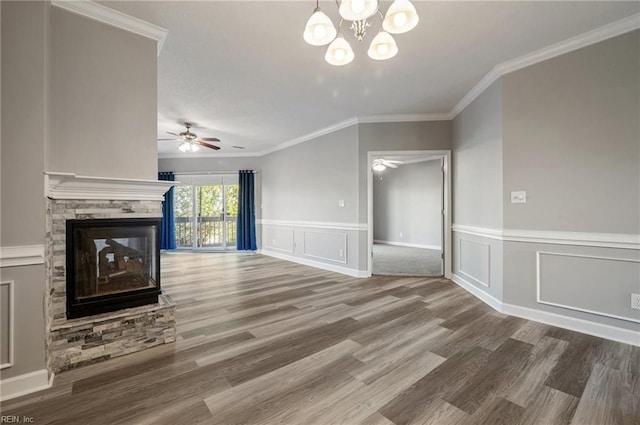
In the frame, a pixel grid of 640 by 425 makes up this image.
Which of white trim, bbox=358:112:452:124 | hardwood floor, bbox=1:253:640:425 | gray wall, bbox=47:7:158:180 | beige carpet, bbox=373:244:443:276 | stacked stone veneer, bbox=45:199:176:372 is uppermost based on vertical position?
white trim, bbox=358:112:452:124

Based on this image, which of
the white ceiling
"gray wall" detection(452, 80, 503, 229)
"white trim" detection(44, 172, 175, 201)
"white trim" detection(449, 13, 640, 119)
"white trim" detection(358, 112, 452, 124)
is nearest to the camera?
"white trim" detection(44, 172, 175, 201)

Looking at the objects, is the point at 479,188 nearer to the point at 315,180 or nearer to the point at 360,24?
the point at 360,24

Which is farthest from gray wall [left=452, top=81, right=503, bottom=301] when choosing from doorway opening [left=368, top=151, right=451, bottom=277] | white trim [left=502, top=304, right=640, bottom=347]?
doorway opening [left=368, top=151, right=451, bottom=277]

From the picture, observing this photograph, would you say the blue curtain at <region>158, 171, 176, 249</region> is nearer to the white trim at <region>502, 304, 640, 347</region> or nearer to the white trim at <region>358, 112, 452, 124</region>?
the white trim at <region>358, 112, 452, 124</region>

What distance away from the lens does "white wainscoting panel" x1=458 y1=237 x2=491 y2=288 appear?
11.0ft

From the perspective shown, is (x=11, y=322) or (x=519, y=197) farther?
(x=519, y=197)

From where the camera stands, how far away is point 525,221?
9.50 ft

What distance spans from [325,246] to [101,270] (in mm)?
3658

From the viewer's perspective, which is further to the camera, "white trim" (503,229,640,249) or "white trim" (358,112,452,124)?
"white trim" (358,112,452,124)

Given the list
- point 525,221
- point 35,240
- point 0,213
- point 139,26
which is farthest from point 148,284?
point 525,221

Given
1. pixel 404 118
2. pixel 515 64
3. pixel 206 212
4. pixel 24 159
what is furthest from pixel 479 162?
pixel 206 212

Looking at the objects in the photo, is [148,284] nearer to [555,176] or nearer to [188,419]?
[188,419]

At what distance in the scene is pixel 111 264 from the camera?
7.23ft

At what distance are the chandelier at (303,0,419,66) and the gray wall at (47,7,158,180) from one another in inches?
62.6
